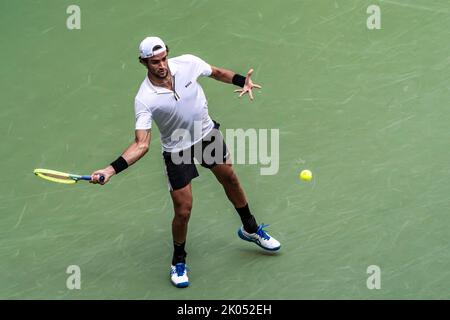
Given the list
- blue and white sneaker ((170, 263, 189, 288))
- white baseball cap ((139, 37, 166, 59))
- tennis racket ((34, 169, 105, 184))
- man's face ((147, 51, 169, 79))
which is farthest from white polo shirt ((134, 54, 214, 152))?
blue and white sneaker ((170, 263, 189, 288))

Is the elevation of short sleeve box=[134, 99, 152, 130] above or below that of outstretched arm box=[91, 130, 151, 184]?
Answer: above

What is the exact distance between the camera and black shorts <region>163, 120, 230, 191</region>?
25.4ft

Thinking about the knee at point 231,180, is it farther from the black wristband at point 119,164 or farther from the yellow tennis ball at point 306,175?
the black wristband at point 119,164

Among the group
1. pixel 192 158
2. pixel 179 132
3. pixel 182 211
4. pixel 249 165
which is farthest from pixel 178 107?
pixel 249 165

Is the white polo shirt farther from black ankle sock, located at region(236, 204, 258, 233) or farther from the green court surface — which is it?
the green court surface

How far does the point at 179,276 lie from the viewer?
7.97m

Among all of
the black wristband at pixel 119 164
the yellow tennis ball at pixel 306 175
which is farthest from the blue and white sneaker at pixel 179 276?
the yellow tennis ball at pixel 306 175

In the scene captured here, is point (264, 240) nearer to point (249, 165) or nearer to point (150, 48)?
point (249, 165)

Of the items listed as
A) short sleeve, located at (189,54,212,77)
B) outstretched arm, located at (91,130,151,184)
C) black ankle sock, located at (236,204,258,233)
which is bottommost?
black ankle sock, located at (236,204,258,233)

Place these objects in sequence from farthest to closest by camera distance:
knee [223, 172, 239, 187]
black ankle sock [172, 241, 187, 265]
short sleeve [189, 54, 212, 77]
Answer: knee [223, 172, 239, 187] → black ankle sock [172, 241, 187, 265] → short sleeve [189, 54, 212, 77]

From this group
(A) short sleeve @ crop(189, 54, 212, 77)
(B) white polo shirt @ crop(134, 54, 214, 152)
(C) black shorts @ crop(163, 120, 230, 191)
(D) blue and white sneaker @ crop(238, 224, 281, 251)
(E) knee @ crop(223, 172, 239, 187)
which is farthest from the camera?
(D) blue and white sneaker @ crop(238, 224, 281, 251)

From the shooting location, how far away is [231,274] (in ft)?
26.5

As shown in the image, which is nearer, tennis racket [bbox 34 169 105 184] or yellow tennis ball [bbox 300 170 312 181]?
tennis racket [bbox 34 169 105 184]
